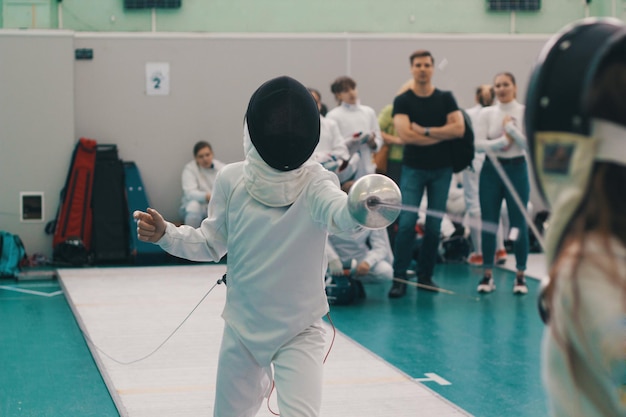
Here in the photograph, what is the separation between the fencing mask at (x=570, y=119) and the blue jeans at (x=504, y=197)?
14.7ft

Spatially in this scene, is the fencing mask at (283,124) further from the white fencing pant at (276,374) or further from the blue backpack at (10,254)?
the blue backpack at (10,254)

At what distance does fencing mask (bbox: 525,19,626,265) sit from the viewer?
1.14 meters

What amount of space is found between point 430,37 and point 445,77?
0.40 m

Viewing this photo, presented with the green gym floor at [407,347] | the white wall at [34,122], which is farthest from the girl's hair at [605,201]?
the white wall at [34,122]

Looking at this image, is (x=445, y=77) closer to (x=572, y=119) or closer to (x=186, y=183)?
(x=186, y=183)

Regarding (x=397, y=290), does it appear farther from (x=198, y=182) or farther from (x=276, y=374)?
(x=276, y=374)

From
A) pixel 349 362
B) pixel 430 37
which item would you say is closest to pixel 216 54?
pixel 430 37

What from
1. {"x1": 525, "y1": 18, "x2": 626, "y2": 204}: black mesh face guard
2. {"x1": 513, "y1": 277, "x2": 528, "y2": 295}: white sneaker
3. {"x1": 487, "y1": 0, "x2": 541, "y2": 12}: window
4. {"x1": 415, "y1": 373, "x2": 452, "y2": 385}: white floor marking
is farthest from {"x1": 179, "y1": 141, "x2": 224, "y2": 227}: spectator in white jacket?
{"x1": 525, "y1": 18, "x2": 626, "y2": 204}: black mesh face guard

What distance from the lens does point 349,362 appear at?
13.7ft

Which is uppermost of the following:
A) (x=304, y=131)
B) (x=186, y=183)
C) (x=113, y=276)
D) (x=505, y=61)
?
(x=505, y=61)

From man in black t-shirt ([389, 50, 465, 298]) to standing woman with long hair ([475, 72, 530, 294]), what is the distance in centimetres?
24

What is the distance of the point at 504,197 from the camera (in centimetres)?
591

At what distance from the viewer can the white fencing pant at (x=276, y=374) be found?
2.29 meters

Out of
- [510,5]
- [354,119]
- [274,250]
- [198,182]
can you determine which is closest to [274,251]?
[274,250]
